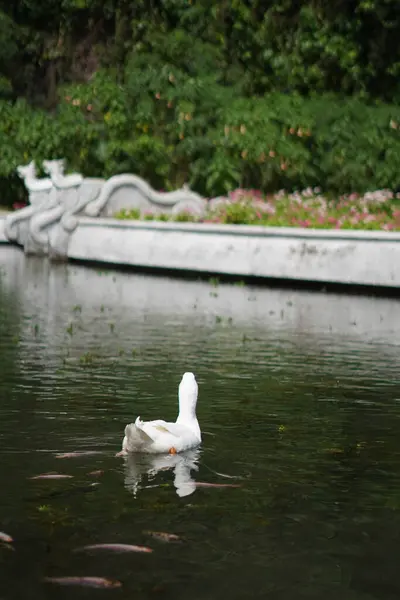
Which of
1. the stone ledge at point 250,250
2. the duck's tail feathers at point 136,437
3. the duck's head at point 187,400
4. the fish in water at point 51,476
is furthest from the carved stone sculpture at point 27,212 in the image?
the fish in water at point 51,476

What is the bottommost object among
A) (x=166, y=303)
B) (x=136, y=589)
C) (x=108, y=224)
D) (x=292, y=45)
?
(x=136, y=589)

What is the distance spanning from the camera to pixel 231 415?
9039 mm

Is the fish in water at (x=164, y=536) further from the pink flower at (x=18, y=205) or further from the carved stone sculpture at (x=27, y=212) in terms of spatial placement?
the pink flower at (x=18, y=205)

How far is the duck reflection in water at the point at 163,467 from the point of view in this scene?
6.90 metres

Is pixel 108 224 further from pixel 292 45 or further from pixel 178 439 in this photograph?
pixel 178 439

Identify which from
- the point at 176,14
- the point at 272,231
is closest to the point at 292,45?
the point at 176,14

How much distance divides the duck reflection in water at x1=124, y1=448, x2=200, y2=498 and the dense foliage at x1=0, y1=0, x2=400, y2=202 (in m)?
21.8

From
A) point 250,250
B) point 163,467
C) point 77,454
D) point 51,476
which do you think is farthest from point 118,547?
point 250,250

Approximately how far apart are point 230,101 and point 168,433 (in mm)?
24550

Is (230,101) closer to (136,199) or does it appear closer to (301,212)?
(136,199)

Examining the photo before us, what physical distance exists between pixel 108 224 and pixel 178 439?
17.0 m

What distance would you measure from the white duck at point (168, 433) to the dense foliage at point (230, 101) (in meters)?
21.5

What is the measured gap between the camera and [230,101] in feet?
104

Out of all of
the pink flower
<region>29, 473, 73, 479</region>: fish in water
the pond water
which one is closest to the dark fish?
the pond water
